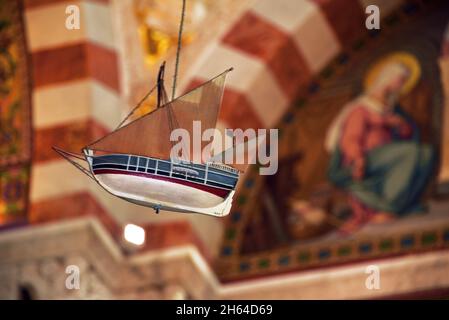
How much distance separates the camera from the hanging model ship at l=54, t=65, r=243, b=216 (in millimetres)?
5023

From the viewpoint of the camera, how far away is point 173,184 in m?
5.00

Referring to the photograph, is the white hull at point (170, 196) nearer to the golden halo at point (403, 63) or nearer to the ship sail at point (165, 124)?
the ship sail at point (165, 124)

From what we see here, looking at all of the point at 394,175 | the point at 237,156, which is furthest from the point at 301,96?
the point at 237,156

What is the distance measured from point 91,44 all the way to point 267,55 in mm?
949

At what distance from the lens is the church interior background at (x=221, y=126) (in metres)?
7.19

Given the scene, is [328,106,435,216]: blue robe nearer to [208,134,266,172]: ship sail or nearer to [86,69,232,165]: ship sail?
[208,134,266,172]: ship sail

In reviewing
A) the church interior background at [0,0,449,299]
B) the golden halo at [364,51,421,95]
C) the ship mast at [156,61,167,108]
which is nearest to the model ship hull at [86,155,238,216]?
the ship mast at [156,61,167,108]

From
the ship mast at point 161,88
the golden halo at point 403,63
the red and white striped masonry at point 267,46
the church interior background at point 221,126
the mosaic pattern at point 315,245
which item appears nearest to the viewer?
the ship mast at point 161,88

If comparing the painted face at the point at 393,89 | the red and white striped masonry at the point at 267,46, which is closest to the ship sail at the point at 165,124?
the red and white striped masonry at the point at 267,46

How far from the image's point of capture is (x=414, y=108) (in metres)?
7.43

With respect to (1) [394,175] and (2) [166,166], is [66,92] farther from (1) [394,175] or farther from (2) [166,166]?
(2) [166,166]

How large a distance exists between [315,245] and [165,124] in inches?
94.6
